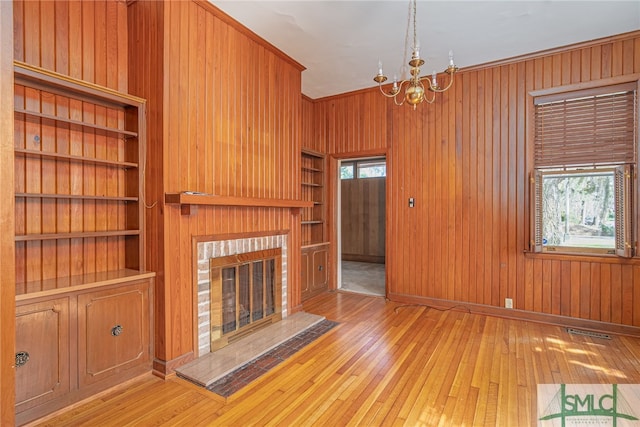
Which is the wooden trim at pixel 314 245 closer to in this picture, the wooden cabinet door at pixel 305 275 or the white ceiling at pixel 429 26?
the wooden cabinet door at pixel 305 275

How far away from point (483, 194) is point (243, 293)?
3.23 meters

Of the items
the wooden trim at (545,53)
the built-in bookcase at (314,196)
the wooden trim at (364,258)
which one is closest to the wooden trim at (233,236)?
the built-in bookcase at (314,196)

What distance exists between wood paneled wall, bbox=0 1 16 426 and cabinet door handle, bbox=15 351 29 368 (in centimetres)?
121

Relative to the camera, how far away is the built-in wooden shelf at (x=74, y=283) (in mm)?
1964

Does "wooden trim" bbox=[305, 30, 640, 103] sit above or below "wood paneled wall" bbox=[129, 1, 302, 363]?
above

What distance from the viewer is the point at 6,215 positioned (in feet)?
3.19

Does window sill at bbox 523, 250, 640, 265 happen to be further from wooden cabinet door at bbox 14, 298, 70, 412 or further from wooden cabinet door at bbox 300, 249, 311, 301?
wooden cabinet door at bbox 14, 298, 70, 412

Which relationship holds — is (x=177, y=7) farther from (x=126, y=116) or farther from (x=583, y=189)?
(x=583, y=189)

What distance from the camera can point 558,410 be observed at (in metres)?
2.10

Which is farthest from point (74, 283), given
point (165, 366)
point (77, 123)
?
Answer: point (77, 123)

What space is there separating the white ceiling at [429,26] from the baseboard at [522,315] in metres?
3.13

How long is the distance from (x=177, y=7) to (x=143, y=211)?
176 cm

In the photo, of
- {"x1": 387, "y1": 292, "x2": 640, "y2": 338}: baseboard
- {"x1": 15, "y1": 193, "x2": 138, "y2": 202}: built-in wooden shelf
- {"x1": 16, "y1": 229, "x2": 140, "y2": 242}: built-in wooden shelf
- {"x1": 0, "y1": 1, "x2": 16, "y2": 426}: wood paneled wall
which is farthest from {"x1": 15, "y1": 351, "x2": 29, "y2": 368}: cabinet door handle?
{"x1": 387, "y1": 292, "x2": 640, "y2": 338}: baseboard

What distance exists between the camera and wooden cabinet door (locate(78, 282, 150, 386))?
2.19 meters
